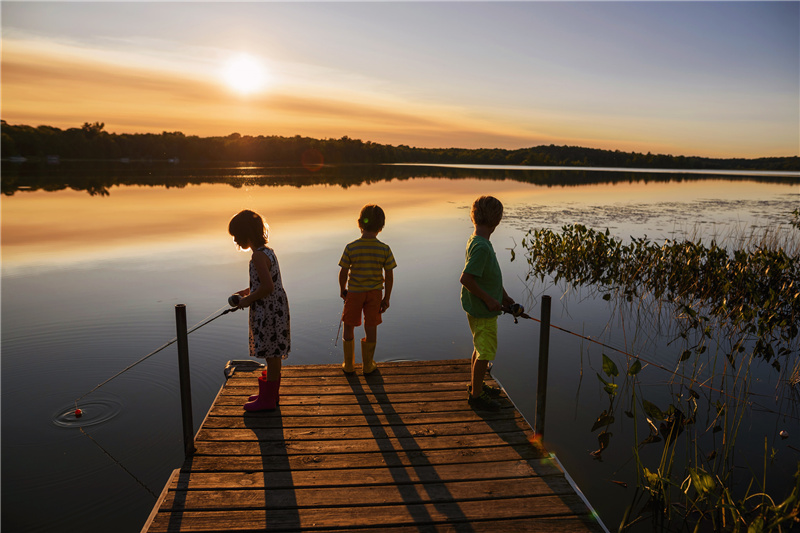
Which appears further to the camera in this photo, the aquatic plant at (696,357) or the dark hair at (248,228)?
the aquatic plant at (696,357)

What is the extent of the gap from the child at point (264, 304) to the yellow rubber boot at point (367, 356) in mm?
1238

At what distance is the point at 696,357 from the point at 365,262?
17.6 feet

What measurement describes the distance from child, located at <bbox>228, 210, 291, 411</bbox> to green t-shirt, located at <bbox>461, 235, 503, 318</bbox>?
1.76 metres

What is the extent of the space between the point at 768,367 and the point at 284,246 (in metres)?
15.1

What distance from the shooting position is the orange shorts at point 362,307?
5383mm

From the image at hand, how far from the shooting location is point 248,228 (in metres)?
4.33

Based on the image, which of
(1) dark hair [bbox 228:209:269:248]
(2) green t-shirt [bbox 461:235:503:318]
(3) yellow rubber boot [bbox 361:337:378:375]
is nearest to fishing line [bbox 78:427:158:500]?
(3) yellow rubber boot [bbox 361:337:378:375]

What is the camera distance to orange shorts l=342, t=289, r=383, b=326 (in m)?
5.38

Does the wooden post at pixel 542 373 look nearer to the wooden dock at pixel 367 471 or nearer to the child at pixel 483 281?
the wooden dock at pixel 367 471

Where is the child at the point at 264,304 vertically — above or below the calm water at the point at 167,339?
above

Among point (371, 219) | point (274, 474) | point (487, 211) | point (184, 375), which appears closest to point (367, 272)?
point (371, 219)

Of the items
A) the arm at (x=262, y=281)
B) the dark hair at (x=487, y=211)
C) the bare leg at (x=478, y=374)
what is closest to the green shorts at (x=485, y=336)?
the bare leg at (x=478, y=374)

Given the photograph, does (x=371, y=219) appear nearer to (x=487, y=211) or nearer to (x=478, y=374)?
(x=487, y=211)

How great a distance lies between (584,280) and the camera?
13.2m
